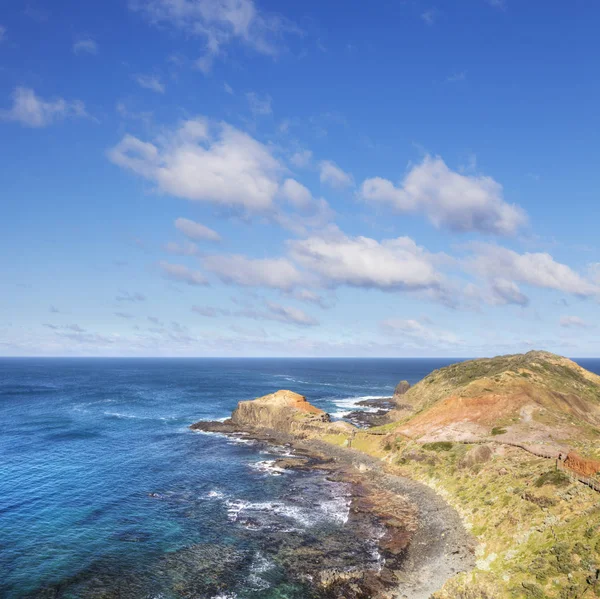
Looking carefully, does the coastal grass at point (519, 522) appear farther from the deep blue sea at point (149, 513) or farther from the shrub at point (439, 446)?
the deep blue sea at point (149, 513)

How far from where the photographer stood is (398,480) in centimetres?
7400

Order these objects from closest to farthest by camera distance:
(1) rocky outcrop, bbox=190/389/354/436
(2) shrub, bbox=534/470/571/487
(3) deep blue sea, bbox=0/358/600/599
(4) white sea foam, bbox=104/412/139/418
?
(3) deep blue sea, bbox=0/358/600/599, (2) shrub, bbox=534/470/571/487, (1) rocky outcrop, bbox=190/389/354/436, (4) white sea foam, bbox=104/412/139/418

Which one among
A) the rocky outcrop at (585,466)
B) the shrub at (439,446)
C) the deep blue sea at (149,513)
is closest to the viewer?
→ the deep blue sea at (149,513)

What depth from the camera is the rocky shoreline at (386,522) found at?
43.2 metres

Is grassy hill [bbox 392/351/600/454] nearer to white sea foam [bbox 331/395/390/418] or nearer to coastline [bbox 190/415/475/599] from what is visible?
coastline [bbox 190/415/475/599]

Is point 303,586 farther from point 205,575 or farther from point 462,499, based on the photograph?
point 462,499

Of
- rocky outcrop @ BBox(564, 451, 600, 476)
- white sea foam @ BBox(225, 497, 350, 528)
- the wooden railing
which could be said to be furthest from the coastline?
rocky outcrop @ BBox(564, 451, 600, 476)

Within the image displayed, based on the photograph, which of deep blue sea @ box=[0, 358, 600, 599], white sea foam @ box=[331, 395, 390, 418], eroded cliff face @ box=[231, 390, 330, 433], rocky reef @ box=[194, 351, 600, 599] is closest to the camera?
rocky reef @ box=[194, 351, 600, 599]

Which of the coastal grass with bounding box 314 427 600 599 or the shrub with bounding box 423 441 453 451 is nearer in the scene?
the coastal grass with bounding box 314 427 600 599

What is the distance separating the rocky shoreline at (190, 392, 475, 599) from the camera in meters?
43.2

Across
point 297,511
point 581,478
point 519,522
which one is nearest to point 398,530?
point 519,522

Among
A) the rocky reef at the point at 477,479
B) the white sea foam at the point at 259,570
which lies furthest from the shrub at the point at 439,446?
the white sea foam at the point at 259,570

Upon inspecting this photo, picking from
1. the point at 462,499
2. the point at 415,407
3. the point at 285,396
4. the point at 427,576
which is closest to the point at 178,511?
the point at 427,576

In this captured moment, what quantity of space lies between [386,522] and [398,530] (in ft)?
9.49
